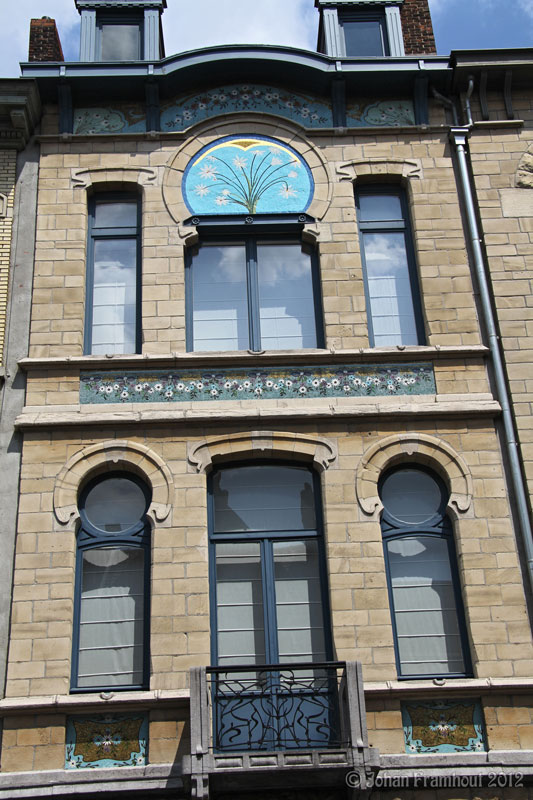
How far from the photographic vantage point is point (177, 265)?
15.5 metres

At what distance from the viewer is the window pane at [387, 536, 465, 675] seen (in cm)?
1316

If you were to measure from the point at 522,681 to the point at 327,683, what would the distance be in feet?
7.51

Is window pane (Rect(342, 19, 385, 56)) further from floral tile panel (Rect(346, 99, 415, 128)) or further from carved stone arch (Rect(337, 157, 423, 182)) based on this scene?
carved stone arch (Rect(337, 157, 423, 182))

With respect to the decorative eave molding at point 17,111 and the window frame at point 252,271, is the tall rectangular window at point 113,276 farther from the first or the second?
the decorative eave molding at point 17,111

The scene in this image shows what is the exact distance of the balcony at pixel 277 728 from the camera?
11484 millimetres

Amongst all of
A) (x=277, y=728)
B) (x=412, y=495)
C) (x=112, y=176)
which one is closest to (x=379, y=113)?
(x=112, y=176)

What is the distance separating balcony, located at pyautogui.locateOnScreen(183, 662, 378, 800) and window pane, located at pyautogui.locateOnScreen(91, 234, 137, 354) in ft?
16.6

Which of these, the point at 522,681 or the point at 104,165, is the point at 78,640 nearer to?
the point at 522,681

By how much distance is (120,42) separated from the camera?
1775 cm

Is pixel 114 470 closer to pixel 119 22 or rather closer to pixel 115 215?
pixel 115 215

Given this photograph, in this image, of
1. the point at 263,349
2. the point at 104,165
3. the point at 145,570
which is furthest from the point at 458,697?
the point at 104,165

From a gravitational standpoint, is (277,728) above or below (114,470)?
below

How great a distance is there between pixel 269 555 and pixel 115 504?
6.96 feet

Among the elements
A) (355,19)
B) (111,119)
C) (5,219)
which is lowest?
(5,219)
